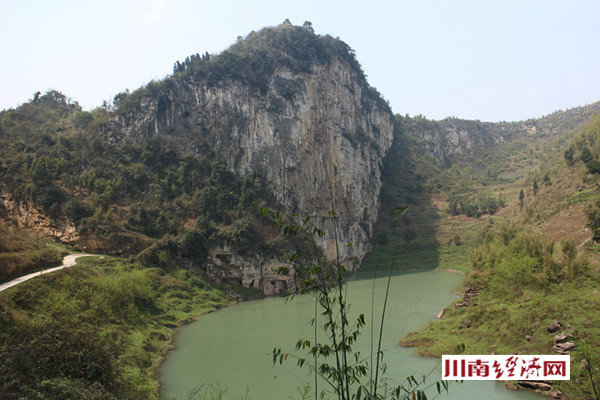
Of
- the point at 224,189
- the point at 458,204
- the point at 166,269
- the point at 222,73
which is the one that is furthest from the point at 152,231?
the point at 458,204

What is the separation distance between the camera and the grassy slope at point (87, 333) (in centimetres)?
806

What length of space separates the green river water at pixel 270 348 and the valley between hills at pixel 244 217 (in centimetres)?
118

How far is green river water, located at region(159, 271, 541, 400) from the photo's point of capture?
1200 cm

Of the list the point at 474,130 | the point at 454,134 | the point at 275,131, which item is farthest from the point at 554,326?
the point at 474,130

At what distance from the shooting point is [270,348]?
17547 mm

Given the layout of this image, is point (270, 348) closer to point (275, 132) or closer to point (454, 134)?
point (275, 132)

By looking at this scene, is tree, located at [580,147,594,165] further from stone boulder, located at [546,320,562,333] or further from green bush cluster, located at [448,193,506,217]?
stone boulder, located at [546,320,562,333]

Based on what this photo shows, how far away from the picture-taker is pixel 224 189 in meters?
41.7

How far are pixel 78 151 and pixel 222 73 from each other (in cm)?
1943

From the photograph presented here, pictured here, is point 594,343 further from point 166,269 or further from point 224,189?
point 224,189

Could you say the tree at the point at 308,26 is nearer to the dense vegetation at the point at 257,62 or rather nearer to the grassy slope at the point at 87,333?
the dense vegetation at the point at 257,62

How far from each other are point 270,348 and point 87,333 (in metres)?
8.50

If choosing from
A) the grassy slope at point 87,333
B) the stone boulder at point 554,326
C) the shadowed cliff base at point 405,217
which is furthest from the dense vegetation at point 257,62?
the stone boulder at point 554,326

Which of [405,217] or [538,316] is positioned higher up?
[405,217]
